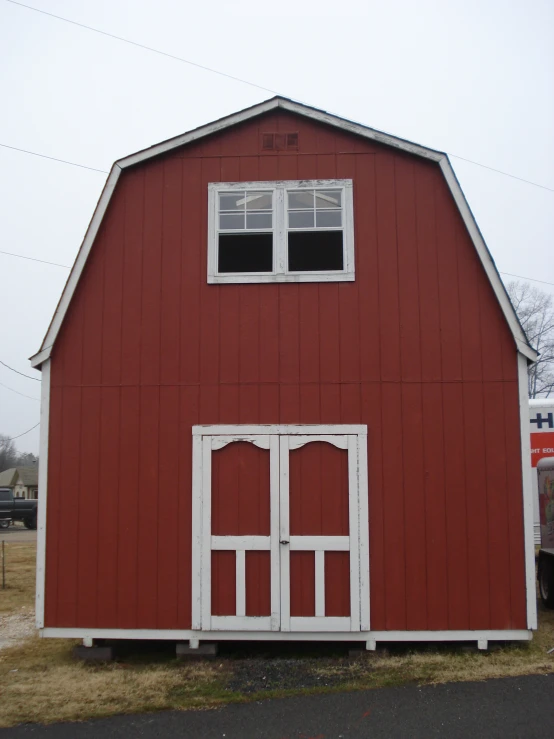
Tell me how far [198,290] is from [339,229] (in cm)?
Answer: 177

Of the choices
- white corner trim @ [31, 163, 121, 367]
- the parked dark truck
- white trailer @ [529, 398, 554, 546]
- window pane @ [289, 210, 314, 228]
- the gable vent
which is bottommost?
the parked dark truck

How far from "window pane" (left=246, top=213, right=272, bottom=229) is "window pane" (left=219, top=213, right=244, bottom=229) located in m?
0.08

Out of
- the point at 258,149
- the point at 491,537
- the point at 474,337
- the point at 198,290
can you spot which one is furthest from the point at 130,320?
the point at 491,537

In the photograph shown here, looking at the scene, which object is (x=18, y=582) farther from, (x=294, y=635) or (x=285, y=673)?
(x=285, y=673)

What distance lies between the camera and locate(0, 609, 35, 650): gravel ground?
852 cm

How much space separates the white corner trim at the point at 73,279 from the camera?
7.81 meters

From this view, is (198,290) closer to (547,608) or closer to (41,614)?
(41,614)

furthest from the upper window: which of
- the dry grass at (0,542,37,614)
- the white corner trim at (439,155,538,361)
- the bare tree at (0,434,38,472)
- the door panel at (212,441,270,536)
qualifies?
the bare tree at (0,434,38,472)

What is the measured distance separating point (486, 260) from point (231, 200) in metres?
3.00

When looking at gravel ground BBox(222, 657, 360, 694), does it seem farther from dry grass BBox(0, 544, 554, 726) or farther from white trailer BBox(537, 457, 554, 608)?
white trailer BBox(537, 457, 554, 608)

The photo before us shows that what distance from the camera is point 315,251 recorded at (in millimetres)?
7934

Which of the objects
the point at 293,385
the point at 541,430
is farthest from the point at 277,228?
the point at 541,430

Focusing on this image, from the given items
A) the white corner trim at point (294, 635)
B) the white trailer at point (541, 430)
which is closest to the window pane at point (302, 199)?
the white corner trim at point (294, 635)

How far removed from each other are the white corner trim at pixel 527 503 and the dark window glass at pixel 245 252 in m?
3.12
